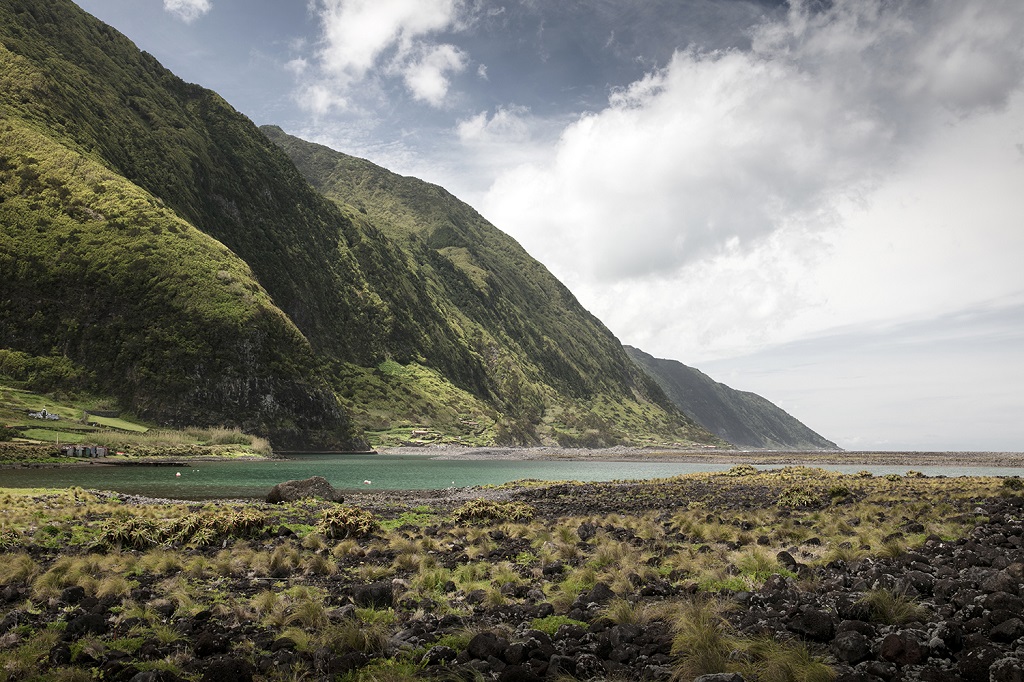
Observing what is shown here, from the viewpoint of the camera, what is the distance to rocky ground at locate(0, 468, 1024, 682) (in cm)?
816

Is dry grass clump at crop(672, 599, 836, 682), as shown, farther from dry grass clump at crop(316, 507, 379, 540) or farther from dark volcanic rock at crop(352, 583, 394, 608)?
dry grass clump at crop(316, 507, 379, 540)

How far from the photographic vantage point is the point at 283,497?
36.8 m

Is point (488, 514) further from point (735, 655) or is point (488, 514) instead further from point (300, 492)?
point (735, 655)

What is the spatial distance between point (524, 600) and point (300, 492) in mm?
29152

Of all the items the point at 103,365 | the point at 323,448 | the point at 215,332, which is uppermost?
the point at 215,332

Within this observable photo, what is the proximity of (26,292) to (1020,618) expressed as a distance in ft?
573

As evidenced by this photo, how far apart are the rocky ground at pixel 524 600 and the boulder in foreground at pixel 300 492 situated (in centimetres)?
1395

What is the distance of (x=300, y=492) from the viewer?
38031 millimetres

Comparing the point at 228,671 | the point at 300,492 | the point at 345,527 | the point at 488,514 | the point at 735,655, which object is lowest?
the point at 300,492

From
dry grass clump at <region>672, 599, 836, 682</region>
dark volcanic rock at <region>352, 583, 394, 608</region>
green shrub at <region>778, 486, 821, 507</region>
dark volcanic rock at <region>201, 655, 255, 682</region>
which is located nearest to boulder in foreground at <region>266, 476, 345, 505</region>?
dark volcanic rock at <region>352, 583, 394, 608</region>

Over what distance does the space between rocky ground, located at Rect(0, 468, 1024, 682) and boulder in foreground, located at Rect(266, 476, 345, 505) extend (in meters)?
14.0

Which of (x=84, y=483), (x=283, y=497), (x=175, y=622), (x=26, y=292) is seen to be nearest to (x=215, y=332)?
(x=26, y=292)

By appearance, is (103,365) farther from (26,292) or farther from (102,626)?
(102,626)

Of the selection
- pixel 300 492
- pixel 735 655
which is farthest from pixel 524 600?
pixel 300 492
